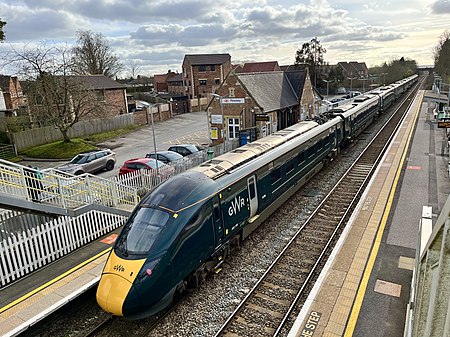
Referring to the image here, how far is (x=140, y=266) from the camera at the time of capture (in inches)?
286

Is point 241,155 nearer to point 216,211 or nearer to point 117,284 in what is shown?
point 216,211

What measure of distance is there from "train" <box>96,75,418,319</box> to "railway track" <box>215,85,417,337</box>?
1446 mm

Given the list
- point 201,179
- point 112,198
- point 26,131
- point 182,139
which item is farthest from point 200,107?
point 201,179

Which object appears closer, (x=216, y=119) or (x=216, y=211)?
(x=216, y=211)

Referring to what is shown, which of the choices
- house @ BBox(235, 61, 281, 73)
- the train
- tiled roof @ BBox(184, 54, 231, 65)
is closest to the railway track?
the train

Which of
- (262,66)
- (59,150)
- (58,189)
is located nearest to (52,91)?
(59,150)

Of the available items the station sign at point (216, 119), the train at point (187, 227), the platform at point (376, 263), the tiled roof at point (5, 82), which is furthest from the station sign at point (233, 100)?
the tiled roof at point (5, 82)

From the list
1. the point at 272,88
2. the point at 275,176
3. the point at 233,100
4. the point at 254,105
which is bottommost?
the point at 275,176

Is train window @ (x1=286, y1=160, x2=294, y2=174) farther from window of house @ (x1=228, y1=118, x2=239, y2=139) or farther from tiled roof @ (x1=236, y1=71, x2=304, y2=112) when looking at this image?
window of house @ (x1=228, y1=118, x2=239, y2=139)

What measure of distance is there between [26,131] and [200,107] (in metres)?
29.8

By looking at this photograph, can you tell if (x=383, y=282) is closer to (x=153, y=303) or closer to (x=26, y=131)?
(x=153, y=303)

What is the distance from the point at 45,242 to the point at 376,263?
10.0m

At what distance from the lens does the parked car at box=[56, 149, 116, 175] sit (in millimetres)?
20812

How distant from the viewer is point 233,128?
28625 mm
